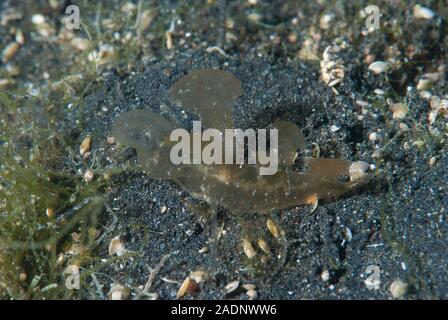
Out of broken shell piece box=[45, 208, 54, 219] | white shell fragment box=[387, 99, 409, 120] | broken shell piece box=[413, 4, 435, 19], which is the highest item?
broken shell piece box=[413, 4, 435, 19]

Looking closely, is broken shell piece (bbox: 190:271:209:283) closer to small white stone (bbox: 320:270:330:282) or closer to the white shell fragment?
small white stone (bbox: 320:270:330:282)

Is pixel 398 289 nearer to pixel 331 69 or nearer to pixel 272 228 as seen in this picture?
pixel 272 228

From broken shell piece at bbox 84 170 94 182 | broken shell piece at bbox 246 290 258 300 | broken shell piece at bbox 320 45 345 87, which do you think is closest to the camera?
broken shell piece at bbox 246 290 258 300

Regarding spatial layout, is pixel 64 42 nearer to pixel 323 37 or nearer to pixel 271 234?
pixel 323 37

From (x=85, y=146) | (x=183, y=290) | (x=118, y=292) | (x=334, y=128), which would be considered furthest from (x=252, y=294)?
(x=85, y=146)

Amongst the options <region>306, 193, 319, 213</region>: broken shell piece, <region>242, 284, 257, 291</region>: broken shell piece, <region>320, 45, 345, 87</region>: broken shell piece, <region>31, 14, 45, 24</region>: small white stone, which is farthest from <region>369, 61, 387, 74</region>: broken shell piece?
<region>31, 14, 45, 24</region>: small white stone

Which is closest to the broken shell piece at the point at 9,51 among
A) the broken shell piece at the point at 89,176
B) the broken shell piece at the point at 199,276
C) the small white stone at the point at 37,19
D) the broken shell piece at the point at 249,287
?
the small white stone at the point at 37,19

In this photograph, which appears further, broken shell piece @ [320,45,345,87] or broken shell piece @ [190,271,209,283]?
broken shell piece @ [320,45,345,87]
